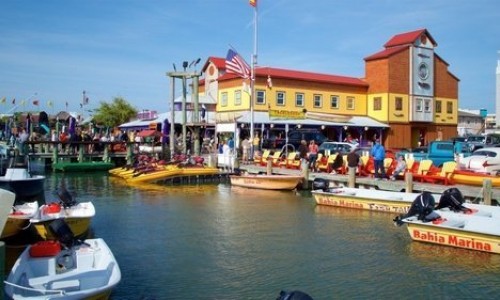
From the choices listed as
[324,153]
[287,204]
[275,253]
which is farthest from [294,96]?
[275,253]

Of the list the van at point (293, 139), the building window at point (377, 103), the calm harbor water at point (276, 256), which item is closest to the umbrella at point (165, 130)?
the van at point (293, 139)

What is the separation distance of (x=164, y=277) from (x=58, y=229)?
245 cm

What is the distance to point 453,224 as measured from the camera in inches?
558

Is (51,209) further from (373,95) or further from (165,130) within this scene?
(373,95)

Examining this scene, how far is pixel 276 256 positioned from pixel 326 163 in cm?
1516

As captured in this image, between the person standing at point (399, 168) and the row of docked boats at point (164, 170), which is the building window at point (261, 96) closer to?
the row of docked boats at point (164, 170)

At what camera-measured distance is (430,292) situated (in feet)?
35.1

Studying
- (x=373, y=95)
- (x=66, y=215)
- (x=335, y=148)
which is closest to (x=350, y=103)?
(x=373, y=95)

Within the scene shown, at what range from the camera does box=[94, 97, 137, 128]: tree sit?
74.7 meters

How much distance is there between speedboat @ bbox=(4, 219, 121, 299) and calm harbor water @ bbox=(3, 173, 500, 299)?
1.00m

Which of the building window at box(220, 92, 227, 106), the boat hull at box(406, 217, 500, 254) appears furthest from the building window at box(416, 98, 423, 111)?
the boat hull at box(406, 217, 500, 254)

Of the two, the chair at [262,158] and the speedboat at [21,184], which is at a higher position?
the chair at [262,158]

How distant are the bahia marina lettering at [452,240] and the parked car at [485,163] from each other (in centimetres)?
930

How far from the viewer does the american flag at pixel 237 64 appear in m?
31.5
